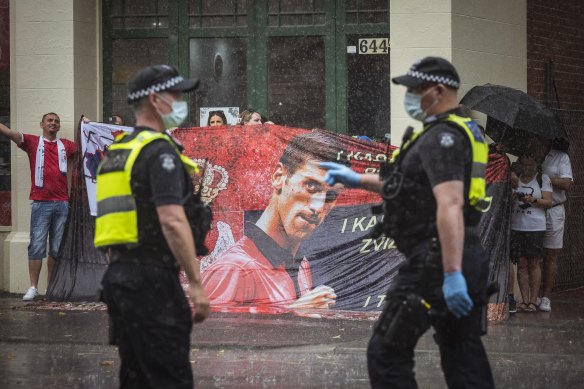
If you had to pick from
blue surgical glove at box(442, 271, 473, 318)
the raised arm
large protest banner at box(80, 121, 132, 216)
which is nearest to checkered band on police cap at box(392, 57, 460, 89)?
blue surgical glove at box(442, 271, 473, 318)

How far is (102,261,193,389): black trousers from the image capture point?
193 inches

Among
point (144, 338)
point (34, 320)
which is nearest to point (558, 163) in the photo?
point (34, 320)

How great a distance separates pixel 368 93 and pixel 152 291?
8.71m

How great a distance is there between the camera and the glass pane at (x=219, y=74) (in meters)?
13.7

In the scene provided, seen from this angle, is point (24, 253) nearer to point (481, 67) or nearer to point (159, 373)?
point (481, 67)

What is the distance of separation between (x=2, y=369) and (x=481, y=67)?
6.70 metres

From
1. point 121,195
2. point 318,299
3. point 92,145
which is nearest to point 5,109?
point 92,145

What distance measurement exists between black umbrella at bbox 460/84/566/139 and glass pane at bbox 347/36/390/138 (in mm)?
1869

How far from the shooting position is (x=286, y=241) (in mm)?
11461

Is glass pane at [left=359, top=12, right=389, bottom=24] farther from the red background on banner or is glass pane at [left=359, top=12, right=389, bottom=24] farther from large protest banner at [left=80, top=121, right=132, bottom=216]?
large protest banner at [left=80, top=121, right=132, bottom=216]

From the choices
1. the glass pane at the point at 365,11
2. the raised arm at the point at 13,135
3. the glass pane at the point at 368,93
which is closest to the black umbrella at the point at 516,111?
the glass pane at the point at 368,93

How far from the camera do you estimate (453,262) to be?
16.6ft

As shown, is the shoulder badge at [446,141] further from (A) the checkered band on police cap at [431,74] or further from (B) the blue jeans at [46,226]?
(B) the blue jeans at [46,226]

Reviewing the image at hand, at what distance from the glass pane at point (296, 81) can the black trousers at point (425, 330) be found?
27.2ft
